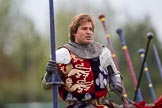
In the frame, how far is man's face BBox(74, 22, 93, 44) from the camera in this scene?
15.8 feet

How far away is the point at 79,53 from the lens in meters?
4.81

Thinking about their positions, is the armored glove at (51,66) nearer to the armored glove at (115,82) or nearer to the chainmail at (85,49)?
the chainmail at (85,49)

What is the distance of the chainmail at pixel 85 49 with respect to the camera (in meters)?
4.82

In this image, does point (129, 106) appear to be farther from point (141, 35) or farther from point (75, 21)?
point (141, 35)

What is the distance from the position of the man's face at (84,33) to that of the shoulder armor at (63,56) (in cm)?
15

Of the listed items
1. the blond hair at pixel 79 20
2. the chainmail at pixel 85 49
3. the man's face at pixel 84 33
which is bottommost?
the chainmail at pixel 85 49

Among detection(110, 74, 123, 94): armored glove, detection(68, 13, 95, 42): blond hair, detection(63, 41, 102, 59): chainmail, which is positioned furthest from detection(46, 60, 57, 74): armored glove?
detection(110, 74, 123, 94): armored glove

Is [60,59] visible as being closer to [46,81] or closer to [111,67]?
[46,81]

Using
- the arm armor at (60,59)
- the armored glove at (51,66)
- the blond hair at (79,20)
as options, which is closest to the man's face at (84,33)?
the blond hair at (79,20)

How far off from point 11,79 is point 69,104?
2848cm

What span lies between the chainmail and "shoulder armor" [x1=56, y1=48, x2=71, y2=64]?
55 mm

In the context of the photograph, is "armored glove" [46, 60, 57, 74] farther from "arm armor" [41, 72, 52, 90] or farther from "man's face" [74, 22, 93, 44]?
"man's face" [74, 22, 93, 44]

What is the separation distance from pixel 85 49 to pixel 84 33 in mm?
132

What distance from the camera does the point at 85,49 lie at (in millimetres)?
Result: 4855
